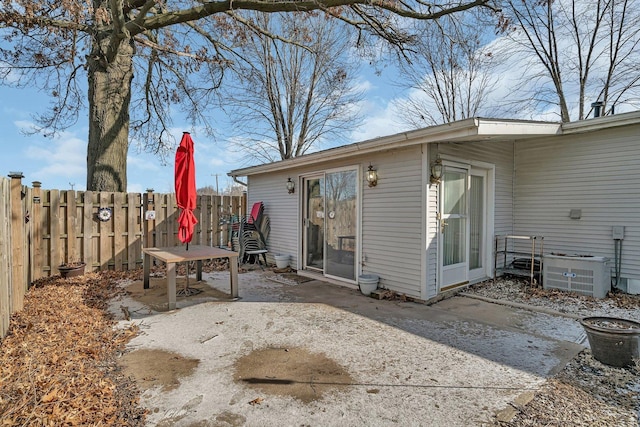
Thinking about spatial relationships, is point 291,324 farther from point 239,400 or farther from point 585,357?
point 585,357

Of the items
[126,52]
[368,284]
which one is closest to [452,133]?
[368,284]

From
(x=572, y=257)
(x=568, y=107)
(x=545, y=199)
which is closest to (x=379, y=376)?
(x=572, y=257)

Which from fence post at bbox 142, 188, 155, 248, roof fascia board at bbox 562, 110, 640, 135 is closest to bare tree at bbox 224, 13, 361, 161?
fence post at bbox 142, 188, 155, 248

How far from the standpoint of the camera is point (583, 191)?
5.37 meters

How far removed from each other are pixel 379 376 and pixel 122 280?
17.8ft

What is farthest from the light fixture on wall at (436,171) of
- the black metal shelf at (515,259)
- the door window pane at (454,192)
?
the black metal shelf at (515,259)

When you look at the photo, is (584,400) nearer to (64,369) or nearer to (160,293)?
(64,369)

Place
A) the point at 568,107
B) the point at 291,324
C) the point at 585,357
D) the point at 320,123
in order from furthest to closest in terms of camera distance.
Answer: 1. the point at 320,123
2. the point at 568,107
3. the point at 291,324
4. the point at 585,357

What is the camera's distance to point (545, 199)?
585cm

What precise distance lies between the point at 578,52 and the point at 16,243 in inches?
612

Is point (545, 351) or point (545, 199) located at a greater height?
point (545, 199)

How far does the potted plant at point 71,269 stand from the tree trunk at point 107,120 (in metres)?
2.15

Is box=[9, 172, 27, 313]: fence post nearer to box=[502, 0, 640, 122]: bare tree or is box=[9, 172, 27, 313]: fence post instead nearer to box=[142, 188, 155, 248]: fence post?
box=[142, 188, 155, 248]: fence post

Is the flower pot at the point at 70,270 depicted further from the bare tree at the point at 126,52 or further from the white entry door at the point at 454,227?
the white entry door at the point at 454,227
